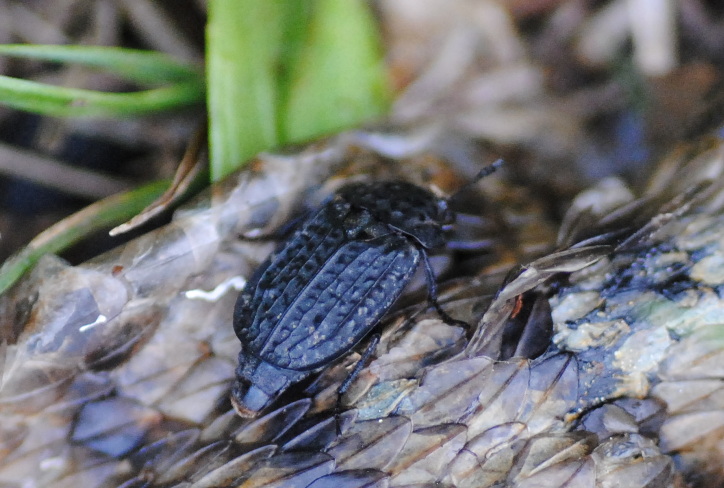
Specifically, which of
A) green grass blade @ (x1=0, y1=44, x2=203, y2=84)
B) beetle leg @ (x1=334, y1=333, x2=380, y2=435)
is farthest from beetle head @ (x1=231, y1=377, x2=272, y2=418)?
green grass blade @ (x1=0, y1=44, x2=203, y2=84)

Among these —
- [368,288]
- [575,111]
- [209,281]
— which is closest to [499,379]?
[368,288]

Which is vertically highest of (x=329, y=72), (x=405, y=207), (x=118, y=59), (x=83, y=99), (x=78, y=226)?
(x=118, y=59)

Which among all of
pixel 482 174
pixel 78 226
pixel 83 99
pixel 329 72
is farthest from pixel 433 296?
pixel 83 99

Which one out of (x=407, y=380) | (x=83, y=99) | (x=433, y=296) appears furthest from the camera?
(x=83, y=99)

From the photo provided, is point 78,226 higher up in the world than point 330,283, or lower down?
higher up

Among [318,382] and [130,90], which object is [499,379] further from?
[130,90]

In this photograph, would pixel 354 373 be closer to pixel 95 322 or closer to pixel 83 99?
pixel 95 322

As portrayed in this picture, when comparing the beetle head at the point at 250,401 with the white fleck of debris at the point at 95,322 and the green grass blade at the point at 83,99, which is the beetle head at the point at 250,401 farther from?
the green grass blade at the point at 83,99
